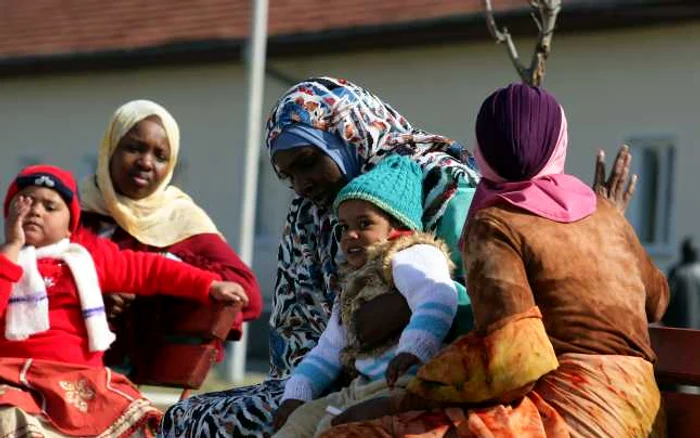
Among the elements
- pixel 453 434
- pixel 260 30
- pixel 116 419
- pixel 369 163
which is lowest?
pixel 116 419

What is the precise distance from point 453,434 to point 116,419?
184cm

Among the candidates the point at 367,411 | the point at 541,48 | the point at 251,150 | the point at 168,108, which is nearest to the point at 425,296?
the point at 367,411

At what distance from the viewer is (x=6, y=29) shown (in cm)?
2255

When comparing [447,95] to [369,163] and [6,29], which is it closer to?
[6,29]

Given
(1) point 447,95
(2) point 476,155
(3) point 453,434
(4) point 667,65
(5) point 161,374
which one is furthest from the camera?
(1) point 447,95

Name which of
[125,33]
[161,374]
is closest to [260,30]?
[125,33]

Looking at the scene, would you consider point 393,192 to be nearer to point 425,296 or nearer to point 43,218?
point 425,296

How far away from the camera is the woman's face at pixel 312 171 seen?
4277mm

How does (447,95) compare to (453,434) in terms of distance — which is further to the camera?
(447,95)

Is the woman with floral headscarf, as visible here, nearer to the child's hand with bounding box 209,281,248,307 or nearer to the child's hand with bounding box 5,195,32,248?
the child's hand with bounding box 209,281,248,307

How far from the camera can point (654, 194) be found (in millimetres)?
15992

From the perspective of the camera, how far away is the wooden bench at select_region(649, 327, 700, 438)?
11.6 ft

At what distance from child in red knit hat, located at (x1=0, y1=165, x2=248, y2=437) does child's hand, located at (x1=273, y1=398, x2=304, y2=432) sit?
0.94 meters

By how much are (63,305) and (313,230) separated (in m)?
0.97
